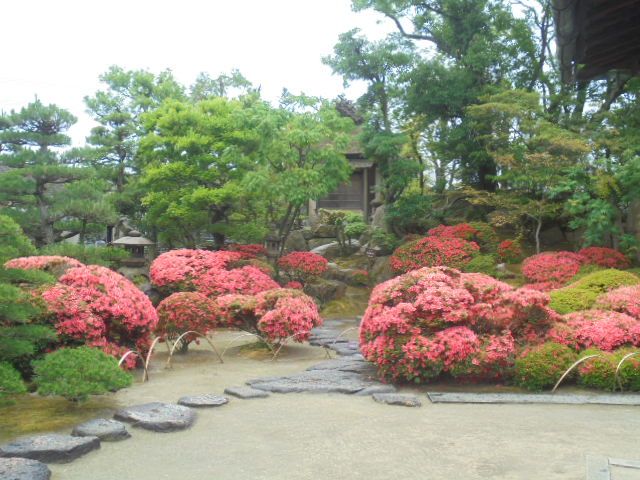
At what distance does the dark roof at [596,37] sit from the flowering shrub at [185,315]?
6977mm

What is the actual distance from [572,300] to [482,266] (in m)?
4.85

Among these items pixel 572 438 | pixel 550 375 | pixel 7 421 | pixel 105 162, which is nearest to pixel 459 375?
pixel 550 375

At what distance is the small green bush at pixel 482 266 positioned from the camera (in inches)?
567

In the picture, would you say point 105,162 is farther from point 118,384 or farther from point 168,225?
point 118,384

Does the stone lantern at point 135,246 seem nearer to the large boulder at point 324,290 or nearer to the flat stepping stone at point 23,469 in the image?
the large boulder at point 324,290

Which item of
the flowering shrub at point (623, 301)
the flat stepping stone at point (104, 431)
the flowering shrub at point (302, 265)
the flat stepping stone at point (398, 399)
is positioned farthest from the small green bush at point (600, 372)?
the flowering shrub at point (302, 265)

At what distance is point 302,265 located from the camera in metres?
15.6

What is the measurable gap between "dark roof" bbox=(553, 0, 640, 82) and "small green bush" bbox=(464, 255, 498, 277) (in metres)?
9.26

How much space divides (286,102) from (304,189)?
2773 mm

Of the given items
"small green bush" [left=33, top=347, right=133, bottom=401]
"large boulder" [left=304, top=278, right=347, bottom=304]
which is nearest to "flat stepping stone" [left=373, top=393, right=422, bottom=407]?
"small green bush" [left=33, top=347, right=133, bottom=401]

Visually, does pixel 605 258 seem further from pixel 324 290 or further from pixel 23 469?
pixel 23 469

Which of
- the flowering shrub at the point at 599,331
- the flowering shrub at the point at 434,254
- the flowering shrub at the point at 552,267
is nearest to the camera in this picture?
the flowering shrub at the point at 599,331

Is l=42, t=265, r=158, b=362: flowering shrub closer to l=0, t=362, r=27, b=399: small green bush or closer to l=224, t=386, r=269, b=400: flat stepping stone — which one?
l=224, t=386, r=269, b=400: flat stepping stone

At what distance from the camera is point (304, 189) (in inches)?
603
